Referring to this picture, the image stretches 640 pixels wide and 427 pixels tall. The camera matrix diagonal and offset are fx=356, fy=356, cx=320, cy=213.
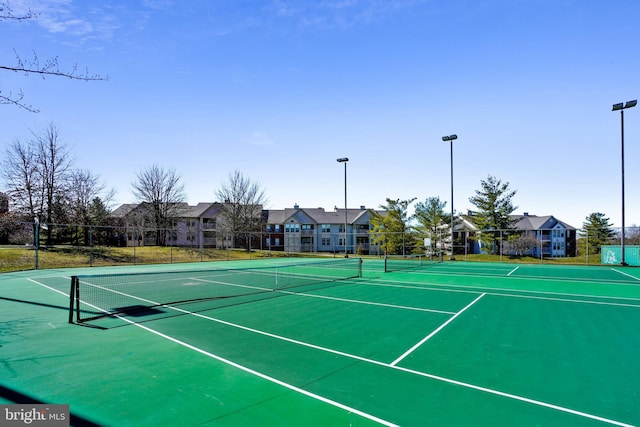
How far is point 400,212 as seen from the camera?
162 ft

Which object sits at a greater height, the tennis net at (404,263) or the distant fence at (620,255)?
the distant fence at (620,255)

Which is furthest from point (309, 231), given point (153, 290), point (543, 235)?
point (153, 290)

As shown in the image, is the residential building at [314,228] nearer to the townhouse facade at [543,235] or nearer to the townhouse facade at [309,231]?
the townhouse facade at [309,231]

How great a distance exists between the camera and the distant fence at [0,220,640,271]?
2751 centimetres

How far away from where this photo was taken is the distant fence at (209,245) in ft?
90.3

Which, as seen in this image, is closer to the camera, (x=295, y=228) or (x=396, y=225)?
(x=396, y=225)

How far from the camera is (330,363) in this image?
6121 mm

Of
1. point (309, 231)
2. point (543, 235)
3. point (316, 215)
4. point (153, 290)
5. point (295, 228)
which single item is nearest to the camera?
point (153, 290)

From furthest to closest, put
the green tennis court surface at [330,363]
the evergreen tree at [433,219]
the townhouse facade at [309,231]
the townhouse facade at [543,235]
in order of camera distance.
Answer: the townhouse facade at [309,231] → the townhouse facade at [543,235] → the evergreen tree at [433,219] → the green tennis court surface at [330,363]

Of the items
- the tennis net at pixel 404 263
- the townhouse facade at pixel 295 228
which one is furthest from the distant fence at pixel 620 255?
the townhouse facade at pixel 295 228

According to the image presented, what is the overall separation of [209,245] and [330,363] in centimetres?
5867

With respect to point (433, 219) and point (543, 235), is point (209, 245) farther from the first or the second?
point (543, 235)

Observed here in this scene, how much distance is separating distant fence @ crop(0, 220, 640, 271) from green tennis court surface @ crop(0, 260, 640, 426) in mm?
17695

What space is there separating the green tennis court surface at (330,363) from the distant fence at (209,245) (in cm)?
1770
